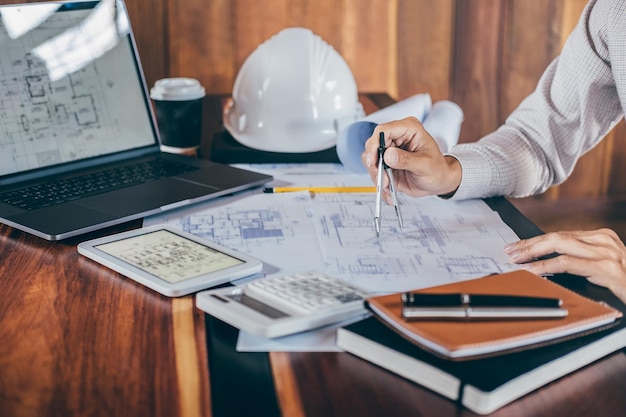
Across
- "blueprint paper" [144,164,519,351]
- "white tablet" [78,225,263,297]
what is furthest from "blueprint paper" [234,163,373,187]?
"white tablet" [78,225,263,297]

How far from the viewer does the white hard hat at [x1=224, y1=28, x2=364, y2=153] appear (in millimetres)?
1390

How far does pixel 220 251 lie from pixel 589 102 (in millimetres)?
733

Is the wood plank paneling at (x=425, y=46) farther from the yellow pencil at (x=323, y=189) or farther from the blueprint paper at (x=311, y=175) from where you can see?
the yellow pencil at (x=323, y=189)

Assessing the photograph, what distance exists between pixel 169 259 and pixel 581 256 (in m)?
0.47

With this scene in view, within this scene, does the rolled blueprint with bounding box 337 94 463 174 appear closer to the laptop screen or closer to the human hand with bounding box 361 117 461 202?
the human hand with bounding box 361 117 461 202

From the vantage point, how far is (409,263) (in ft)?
2.98

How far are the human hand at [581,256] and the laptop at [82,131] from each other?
45cm

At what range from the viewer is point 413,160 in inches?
42.9

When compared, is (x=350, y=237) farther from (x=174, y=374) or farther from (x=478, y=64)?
(x=478, y=64)

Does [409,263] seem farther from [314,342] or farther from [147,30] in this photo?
[147,30]

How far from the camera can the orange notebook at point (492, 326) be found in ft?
2.12

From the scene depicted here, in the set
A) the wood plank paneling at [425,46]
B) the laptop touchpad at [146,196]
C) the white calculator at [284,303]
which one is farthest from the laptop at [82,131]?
the wood plank paneling at [425,46]

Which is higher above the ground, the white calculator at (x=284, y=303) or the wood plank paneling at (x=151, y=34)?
the wood plank paneling at (x=151, y=34)

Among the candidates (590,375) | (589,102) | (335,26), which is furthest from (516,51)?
(590,375)
